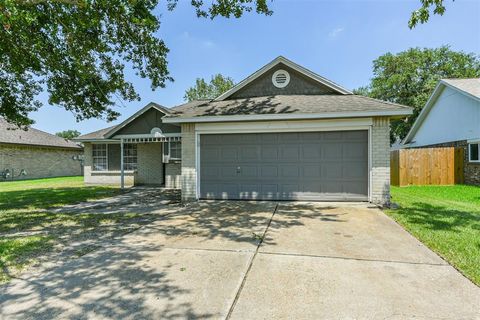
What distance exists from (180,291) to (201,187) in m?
6.62

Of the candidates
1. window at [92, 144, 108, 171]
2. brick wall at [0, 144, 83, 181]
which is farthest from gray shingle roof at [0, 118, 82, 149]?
window at [92, 144, 108, 171]

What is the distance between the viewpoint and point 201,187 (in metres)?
9.77

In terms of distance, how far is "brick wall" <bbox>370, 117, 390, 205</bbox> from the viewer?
27.2 feet

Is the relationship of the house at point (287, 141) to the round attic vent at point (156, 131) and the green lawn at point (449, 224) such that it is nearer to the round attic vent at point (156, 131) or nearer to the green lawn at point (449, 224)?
the green lawn at point (449, 224)

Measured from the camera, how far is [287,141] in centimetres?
919

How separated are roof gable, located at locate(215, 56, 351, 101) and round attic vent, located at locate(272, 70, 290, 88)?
0.11 m

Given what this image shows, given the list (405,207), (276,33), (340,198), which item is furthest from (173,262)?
(276,33)

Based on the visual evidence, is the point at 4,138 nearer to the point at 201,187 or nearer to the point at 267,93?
the point at 201,187

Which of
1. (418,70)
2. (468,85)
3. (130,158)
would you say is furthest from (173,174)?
(418,70)

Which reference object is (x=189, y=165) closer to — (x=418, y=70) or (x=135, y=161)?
(x=135, y=161)

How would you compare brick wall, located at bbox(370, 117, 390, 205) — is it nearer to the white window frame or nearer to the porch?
the porch

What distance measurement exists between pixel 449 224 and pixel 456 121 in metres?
12.7

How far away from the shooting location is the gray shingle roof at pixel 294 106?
8.47 meters

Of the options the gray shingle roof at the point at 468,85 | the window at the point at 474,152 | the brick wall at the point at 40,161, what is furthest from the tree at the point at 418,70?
the brick wall at the point at 40,161
